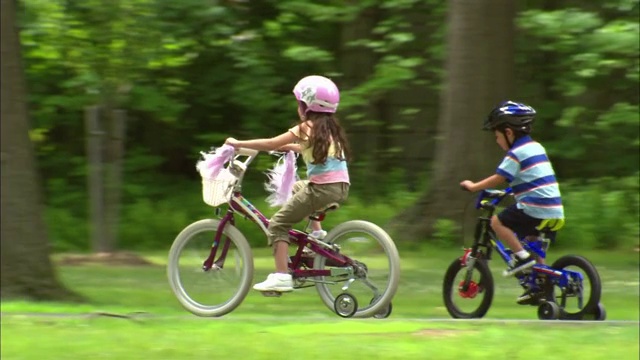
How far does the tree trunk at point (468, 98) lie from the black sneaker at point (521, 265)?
4.18 metres

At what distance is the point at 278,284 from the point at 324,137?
1022 mm

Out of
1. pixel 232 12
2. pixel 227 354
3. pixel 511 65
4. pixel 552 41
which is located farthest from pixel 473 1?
pixel 227 354

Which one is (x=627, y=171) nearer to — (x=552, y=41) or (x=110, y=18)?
(x=552, y=41)

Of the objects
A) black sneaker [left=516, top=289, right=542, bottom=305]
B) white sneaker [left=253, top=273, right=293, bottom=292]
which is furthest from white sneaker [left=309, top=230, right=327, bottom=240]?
black sneaker [left=516, top=289, right=542, bottom=305]

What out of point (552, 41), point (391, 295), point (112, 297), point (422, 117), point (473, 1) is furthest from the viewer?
point (422, 117)

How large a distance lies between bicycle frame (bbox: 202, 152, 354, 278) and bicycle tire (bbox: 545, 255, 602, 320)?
5.14 feet

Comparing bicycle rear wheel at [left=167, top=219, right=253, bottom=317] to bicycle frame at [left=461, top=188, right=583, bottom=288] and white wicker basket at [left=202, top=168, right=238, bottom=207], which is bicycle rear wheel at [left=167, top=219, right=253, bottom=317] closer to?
white wicker basket at [left=202, top=168, right=238, bottom=207]

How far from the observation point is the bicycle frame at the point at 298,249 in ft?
28.2

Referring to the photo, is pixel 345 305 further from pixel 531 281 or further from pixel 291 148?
pixel 531 281

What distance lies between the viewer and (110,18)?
14047mm

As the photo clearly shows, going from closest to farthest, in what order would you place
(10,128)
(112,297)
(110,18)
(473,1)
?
(10,128)
(112,297)
(473,1)
(110,18)

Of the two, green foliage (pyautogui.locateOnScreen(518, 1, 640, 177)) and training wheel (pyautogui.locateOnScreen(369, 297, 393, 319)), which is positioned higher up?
green foliage (pyautogui.locateOnScreen(518, 1, 640, 177))

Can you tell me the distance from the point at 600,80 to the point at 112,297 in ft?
26.6

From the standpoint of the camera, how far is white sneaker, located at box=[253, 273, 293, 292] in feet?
Result: 27.6
